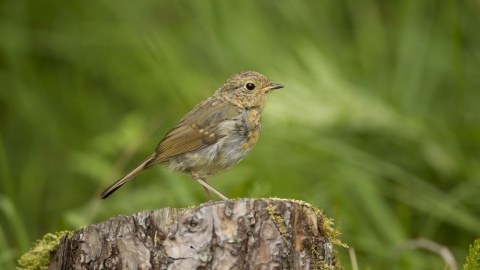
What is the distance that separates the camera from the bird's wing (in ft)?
16.0

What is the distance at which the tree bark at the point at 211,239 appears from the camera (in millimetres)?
3158

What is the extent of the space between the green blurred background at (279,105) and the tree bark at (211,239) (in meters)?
1.63

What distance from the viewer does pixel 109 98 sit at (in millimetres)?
8461

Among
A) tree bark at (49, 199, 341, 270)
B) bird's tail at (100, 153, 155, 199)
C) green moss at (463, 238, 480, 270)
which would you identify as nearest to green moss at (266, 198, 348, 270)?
tree bark at (49, 199, 341, 270)

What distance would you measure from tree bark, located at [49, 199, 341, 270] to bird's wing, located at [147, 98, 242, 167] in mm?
1511

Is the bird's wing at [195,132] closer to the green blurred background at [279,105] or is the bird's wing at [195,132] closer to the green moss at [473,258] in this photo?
the green blurred background at [279,105]

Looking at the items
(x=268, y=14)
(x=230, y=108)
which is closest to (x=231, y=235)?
(x=230, y=108)

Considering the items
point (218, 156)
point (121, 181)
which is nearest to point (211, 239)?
point (121, 181)

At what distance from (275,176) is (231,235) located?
3181 millimetres

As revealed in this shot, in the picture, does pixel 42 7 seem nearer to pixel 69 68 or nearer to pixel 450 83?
pixel 69 68

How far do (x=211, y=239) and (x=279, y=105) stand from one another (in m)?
3.42

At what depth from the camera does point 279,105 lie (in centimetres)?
646

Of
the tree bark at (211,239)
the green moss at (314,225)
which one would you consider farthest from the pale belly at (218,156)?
the tree bark at (211,239)

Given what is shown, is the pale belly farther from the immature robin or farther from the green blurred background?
the green blurred background
